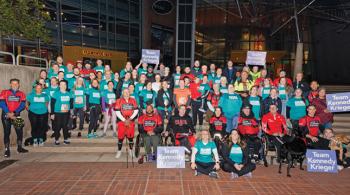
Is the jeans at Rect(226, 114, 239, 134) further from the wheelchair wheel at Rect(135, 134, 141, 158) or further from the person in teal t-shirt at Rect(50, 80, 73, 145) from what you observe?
the person in teal t-shirt at Rect(50, 80, 73, 145)

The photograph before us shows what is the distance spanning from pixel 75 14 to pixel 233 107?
18.9 m

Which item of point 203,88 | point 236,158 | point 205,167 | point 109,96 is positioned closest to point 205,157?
point 205,167

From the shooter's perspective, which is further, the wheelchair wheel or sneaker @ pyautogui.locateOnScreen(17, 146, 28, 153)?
sneaker @ pyautogui.locateOnScreen(17, 146, 28, 153)

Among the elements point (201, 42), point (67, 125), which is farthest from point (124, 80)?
point (201, 42)

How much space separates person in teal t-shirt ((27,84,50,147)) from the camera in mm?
9117

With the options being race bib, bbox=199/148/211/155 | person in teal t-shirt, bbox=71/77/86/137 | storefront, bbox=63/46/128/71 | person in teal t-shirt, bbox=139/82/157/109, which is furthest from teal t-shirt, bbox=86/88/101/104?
storefront, bbox=63/46/128/71

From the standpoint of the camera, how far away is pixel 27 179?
6680 millimetres

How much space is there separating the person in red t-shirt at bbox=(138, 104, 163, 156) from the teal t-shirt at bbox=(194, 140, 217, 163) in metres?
1.34

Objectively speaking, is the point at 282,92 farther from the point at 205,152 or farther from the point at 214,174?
the point at 214,174

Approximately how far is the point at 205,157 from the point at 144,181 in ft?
5.51

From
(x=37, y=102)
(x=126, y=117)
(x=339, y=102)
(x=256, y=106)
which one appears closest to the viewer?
(x=339, y=102)

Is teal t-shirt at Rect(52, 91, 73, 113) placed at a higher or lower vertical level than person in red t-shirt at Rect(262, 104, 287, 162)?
higher

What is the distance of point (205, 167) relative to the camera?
7.18 metres

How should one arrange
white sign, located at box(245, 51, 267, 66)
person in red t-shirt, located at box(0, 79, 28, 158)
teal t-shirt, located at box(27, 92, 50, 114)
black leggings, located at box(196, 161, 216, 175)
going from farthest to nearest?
white sign, located at box(245, 51, 267, 66) → teal t-shirt, located at box(27, 92, 50, 114) → person in red t-shirt, located at box(0, 79, 28, 158) → black leggings, located at box(196, 161, 216, 175)
